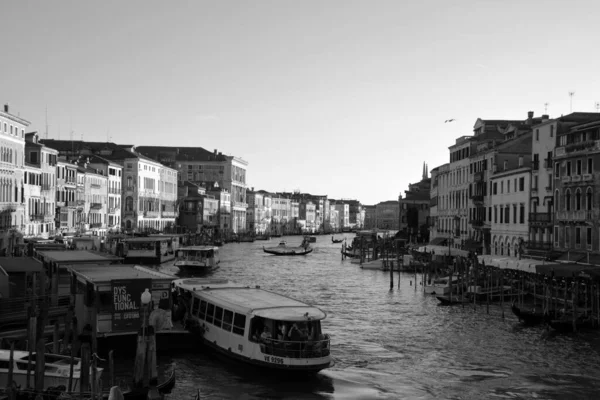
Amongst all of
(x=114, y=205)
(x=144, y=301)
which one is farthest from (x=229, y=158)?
(x=144, y=301)

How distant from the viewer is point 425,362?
19.2 m

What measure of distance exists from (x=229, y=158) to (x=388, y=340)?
308ft

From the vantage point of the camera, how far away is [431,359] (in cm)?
1959

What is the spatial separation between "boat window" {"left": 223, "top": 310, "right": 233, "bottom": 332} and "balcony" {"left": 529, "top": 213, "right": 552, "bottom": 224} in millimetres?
21542

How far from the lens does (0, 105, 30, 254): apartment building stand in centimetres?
4306

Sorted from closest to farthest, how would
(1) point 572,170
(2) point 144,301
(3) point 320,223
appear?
(2) point 144,301 → (1) point 572,170 → (3) point 320,223

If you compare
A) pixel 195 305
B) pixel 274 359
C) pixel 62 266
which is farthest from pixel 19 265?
pixel 274 359

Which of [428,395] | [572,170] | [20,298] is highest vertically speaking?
[572,170]

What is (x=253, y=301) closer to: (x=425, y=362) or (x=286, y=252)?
(x=425, y=362)

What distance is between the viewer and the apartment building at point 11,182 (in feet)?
141

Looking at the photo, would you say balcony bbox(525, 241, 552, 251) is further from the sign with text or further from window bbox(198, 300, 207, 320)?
the sign with text

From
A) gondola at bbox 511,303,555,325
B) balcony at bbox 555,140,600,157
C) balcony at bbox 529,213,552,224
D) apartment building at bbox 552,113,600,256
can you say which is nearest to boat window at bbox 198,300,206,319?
gondola at bbox 511,303,555,325

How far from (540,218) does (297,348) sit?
22972 mm

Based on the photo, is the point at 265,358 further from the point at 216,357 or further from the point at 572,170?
the point at 572,170
